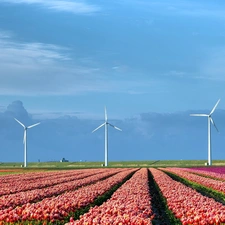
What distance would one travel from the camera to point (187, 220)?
15523 millimetres

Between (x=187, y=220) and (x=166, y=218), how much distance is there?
706 centimetres

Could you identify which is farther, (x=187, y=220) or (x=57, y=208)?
(x=57, y=208)

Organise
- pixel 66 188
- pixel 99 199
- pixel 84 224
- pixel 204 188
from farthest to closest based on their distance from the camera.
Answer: pixel 204 188 < pixel 66 188 < pixel 99 199 < pixel 84 224

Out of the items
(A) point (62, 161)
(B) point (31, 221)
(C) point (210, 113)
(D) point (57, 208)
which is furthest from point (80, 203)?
(A) point (62, 161)

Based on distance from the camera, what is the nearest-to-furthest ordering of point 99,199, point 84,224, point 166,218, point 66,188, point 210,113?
point 84,224, point 166,218, point 99,199, point 66,188, point 210,113

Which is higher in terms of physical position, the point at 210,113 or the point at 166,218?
the point at 210,113

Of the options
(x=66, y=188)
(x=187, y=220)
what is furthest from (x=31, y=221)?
(x=66, y=188)

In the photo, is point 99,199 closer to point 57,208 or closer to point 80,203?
point 80,203

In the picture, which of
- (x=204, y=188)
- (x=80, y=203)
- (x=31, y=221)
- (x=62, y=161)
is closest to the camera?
(x=31, y=221)

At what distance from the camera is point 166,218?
2245 cm

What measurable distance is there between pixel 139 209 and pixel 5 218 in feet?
16.9

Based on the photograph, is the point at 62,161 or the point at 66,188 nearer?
the point at 66,188

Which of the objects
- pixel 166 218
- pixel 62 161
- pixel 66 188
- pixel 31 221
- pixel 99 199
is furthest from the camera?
pixel 62 161

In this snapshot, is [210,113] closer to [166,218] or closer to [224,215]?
[166,218]
